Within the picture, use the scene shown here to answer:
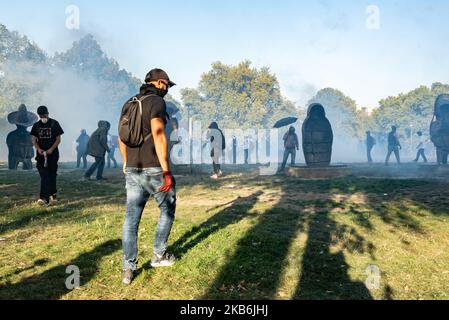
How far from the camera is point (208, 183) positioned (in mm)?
12320

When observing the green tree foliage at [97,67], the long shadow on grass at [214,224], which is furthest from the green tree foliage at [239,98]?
the long shadow on grass at [214,224]

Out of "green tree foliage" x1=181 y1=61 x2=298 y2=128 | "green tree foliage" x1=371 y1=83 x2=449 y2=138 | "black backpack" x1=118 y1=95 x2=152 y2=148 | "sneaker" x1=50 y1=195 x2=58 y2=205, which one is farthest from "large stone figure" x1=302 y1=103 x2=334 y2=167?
"green tree foliage" x1=371 y1=83 x2=449 y2=138

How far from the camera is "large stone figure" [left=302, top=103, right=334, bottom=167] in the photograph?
51.0 ft

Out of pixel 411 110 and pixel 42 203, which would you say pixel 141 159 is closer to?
pixel 42 203

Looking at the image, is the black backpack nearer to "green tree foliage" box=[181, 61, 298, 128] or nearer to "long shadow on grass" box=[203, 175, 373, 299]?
"long shadow on grass" box=[203, 175, 373, 299]

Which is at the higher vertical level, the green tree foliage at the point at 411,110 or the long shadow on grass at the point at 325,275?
the green tree foliage at the point at 411,110

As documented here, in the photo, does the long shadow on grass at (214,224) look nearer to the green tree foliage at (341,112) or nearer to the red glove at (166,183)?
the red glove at (166,183)

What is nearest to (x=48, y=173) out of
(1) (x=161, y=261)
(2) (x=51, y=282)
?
(2) (x=51, y=282)

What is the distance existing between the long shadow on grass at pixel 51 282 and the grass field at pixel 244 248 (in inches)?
0.4

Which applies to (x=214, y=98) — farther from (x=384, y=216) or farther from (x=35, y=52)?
(x=384, y=216)

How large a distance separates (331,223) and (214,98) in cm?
5199

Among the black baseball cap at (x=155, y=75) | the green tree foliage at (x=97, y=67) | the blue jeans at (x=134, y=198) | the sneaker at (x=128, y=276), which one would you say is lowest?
the sneaker at (x=128, y=276)

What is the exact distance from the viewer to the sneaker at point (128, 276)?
3.66 metres

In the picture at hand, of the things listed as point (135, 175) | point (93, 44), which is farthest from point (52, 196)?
Answer: point (93, 44)
